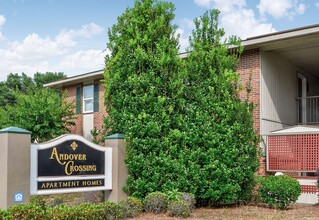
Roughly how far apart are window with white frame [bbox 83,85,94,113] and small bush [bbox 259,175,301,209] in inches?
474

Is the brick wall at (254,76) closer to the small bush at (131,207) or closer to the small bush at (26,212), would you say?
the small bush at (131,207)

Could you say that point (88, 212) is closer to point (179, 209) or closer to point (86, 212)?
point (86, 212)

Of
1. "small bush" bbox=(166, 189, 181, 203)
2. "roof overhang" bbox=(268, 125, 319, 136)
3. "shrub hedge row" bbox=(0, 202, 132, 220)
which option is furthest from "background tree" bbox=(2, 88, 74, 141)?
"shrub hedge row" bbox=(0, 202, 132, 220)

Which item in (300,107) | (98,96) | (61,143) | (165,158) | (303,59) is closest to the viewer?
(61,143)

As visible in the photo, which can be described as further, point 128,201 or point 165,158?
point 165,158

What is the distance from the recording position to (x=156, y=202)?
9.38 m

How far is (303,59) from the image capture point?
1678 cm

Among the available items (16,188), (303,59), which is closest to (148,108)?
(16,188)

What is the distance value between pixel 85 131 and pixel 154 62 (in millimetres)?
11460

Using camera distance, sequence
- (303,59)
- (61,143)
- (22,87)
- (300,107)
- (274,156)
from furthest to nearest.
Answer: (22,87) < (300,107) < (303,59) < (274,156) < (61,143)

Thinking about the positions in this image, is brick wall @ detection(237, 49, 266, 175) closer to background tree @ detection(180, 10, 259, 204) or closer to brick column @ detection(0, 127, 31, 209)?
background tree @ detection(180, 10, 259, 204)

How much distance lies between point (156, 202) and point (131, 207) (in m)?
0.59

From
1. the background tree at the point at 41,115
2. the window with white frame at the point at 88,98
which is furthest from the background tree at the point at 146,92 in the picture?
the window with white frame at the point at 88,98

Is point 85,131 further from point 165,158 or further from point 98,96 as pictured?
point 165,158
